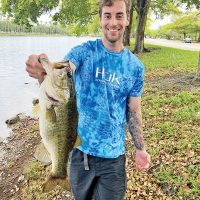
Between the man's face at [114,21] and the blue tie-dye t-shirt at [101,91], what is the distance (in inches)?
6.4

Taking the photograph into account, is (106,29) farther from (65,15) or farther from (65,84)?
(65,15)

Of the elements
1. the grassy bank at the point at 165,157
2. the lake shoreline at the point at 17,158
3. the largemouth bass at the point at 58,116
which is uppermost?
the largemouth bass at the point at 58,116

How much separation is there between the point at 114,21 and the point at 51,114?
1.14 meters

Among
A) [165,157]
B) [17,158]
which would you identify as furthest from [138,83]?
[17,158]

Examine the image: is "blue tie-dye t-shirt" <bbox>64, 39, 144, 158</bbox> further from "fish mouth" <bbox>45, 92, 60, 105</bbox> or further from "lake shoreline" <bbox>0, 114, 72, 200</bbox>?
"lake shoreline" <bbox>0, 114, 72, 200</bbox>

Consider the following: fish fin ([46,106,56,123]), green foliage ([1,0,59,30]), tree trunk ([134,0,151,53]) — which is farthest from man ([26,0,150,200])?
tree trunk ([134,0,151,53])

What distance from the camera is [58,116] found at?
10.0 ft

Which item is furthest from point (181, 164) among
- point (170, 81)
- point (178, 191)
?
point (170, 81)

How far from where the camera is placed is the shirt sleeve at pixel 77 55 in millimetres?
3637

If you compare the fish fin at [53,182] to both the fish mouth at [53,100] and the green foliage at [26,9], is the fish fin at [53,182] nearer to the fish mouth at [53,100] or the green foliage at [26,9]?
the fish mouth at [53,100]

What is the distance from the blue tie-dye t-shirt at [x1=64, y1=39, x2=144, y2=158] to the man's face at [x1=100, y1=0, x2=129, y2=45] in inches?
6.4

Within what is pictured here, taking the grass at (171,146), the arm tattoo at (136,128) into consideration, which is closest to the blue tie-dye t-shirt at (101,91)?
the arm tattoo at (136,128)

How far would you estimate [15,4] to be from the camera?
26156 millimetres

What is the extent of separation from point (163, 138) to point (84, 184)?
4943 millimetres
